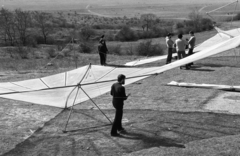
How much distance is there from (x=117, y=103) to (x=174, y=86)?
6.26 m

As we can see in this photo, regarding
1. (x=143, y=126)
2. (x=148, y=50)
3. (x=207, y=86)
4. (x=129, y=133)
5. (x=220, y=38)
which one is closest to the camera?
(x=129, y=133)

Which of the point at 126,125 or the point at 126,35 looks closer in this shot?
the point at 126,125

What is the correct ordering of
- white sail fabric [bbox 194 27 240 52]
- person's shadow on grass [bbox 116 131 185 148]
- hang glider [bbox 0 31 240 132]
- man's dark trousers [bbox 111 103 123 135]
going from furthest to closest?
white sail fabric [bbox 194 27 240 52] → hang glider [bbox 0 31 240 132] → man's dark trousers [bbox 111 103 123 135] → person's shadow on grass [bbox 116 131 185 148]

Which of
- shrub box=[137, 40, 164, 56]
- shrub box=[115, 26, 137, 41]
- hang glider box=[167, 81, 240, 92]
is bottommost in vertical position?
hang glider box=[167, 81, 240, 92]

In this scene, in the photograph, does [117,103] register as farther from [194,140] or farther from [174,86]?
[174,86]

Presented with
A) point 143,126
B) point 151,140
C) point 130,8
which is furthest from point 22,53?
point 130,8

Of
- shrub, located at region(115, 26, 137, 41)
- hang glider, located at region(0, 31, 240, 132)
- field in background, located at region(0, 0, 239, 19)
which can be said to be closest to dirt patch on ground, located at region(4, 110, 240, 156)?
hang glider, located at region(0, 31, 240, 132)

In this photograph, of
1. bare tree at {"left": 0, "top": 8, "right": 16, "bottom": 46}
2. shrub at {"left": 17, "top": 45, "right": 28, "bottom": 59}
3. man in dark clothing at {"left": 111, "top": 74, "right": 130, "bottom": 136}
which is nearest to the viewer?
man in dark clothing at {"left": 111, "top": 74, "right": 130, "bottom": 136}

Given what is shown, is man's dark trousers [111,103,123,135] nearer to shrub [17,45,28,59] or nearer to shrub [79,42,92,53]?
shrub [17,45,28,59]

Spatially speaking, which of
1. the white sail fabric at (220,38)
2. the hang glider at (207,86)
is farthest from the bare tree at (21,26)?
the hang glider at (207,86)

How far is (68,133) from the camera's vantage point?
10.3 metres

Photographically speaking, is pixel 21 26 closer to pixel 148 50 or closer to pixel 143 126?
pixel 148 50

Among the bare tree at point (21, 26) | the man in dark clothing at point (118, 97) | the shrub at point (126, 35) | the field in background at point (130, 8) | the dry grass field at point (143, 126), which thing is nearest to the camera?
the dry grass field at point (143, 126)

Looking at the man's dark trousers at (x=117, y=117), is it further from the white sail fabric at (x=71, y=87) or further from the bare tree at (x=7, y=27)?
the bare tree at (x=7, y=27)
